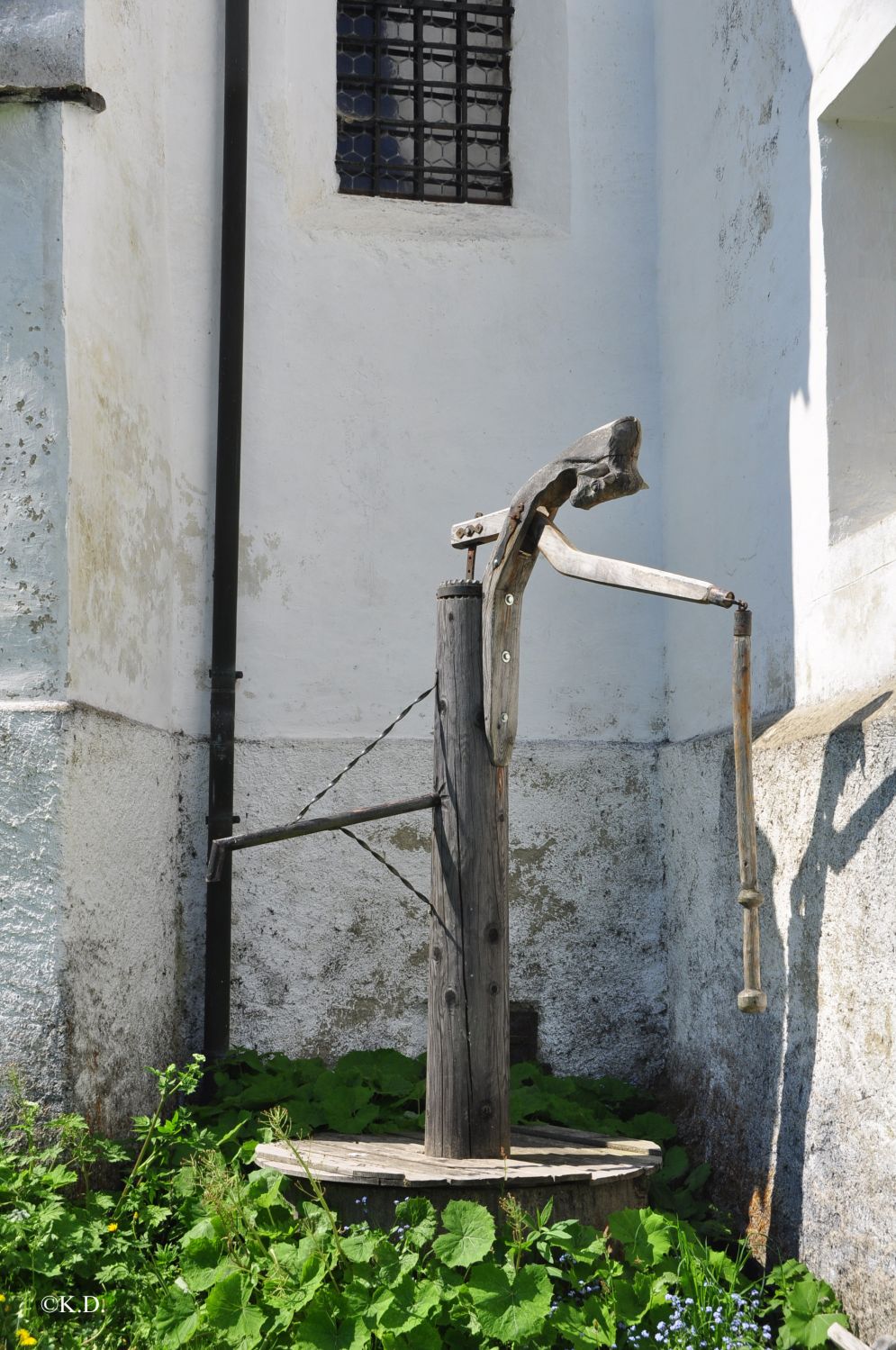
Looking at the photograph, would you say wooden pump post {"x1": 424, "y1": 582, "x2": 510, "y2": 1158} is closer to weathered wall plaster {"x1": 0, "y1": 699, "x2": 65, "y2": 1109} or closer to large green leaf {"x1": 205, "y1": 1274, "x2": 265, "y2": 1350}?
large green leaf {"x1": 205, "y1": 1274, "x2": 265, "y2": 1350}

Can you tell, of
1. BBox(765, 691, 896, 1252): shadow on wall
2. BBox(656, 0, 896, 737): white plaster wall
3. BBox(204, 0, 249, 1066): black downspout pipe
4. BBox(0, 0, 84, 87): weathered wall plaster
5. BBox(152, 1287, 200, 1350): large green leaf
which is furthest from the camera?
BBox(204, 0, 249, 1066): black downspout pipe

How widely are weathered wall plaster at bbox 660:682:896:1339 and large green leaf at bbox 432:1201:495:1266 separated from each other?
88 centimetres

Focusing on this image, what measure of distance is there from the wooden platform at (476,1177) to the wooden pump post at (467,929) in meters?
0.11

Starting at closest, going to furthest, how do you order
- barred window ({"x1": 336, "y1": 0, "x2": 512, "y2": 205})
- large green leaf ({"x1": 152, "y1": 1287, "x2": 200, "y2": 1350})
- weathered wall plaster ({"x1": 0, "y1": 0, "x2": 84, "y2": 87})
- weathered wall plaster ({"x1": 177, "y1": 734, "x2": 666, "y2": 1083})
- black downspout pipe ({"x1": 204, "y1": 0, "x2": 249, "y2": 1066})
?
large green leaf ({"x1": 152, "y1": 1287, "x2": 200, "y2": 1350})
weathered wall plaster ({"x1": 0, "y1": 0, "x2": 84, "y2": 87})
black downspout pipe ({"x1": 204, "y1": 0, "x2": 249, "y2": 1066})
weathered wall plaster ({"x1": 177, "y1": 734, "x2": 666, "y2": 1083})
barred window ({"x1": 336, "y1": 0, "x2": 512, "y2": 205})

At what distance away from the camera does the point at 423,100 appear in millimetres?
5238

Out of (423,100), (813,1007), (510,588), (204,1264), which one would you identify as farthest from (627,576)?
(423,100)

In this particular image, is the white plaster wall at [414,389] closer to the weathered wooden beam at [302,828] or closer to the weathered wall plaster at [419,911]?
the weathered wall plaster at [419,911]

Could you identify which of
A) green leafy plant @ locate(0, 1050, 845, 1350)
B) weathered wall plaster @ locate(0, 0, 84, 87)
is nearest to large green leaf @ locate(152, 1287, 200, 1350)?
green leafy plant @ locate(0, 1050, 845, 1350)

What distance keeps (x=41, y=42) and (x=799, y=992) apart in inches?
134

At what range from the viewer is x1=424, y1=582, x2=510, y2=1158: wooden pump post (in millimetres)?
3381

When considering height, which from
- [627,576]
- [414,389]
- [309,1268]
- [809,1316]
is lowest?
[809,1316]

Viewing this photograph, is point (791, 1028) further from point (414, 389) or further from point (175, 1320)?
point (414, 389)

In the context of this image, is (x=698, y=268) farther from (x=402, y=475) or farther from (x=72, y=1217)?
(x=72, y=1217)

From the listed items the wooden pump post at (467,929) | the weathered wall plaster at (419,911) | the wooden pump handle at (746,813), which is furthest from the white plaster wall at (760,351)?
the wooden pump post at (467,929)
